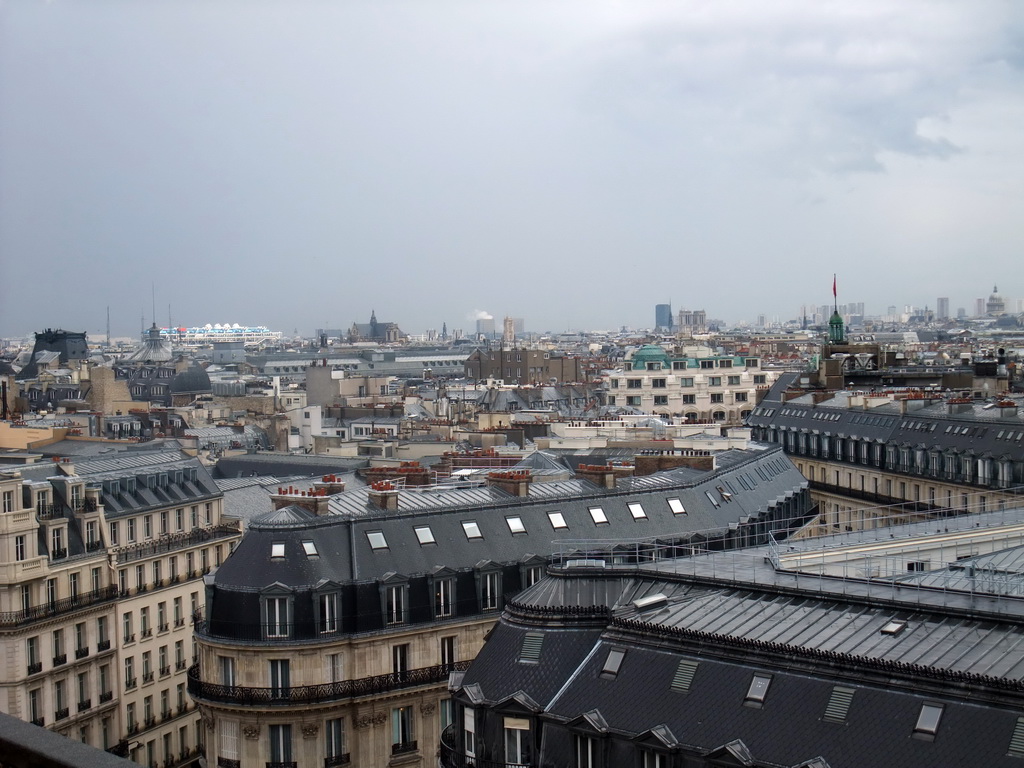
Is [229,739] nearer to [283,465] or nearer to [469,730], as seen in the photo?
[469,730]

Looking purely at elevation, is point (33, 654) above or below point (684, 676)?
below

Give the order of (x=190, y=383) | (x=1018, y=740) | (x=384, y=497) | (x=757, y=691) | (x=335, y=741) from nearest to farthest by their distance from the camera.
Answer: (x=1018, y=740)
(x=757, y=691)
(x=335, y=741)
(x=384, y=497)
(x=190, y=383)

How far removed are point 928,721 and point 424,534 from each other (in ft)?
49.4

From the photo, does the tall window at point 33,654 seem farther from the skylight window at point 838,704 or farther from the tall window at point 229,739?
the skylight window at point 838,704

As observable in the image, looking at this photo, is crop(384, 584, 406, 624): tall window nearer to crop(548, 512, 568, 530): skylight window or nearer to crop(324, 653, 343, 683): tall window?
crop(324, 653, 343, 683): tall window

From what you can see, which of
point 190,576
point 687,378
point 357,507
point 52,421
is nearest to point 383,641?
point 357,507

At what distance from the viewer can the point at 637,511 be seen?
31297mm

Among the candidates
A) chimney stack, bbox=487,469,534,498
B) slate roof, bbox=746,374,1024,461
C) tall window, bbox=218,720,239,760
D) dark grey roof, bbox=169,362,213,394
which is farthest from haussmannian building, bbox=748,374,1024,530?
dark grey roof, bbox=169,362,213,394

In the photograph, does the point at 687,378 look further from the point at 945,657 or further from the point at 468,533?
the point at 945,657

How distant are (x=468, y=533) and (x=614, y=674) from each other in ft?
36.2

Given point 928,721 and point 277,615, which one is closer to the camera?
point 928,721

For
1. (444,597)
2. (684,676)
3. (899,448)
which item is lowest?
(444,597)

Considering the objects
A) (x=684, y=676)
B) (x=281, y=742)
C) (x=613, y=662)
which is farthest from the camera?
(x=281, y=742)

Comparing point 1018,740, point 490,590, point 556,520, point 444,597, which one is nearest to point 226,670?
point 444,597
